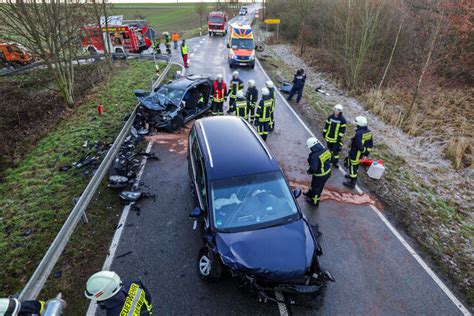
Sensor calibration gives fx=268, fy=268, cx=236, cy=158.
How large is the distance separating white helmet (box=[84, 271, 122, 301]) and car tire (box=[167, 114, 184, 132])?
23.2 feet

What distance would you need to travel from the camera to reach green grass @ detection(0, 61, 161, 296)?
493cm

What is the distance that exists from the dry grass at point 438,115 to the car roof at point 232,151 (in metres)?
7.25

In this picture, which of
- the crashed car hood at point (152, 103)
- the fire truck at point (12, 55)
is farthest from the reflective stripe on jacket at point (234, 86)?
the fire truck at point (12, 55)

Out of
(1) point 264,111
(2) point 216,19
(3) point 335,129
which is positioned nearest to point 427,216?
(3) point 335,129

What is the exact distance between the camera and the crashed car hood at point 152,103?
935 centimetres

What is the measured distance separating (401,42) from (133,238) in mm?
16304

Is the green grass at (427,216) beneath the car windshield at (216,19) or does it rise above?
beneath

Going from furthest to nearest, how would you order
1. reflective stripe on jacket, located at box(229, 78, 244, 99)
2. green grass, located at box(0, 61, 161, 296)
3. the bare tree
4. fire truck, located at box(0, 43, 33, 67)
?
fire truck, located at box(0, 43, 33, 67)
reflective stripe on jacket, located at box(229, 78, 244, 99)
the bare tree
green grass, located at box(0, 61, 161, 296)

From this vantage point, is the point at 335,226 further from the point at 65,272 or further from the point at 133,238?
the point at 65,272

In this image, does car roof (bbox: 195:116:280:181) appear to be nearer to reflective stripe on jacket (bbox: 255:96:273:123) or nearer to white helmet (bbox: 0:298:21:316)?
reflective stripe on jacket (bbox: 255:96:273:123)

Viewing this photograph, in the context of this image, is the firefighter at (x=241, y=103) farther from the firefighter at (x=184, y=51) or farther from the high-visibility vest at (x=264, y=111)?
the firefighter at (x=184, y=51)

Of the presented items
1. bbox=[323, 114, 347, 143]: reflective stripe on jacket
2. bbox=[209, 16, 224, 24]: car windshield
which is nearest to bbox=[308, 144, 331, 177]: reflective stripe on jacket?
bbox=[323, 114, 347, 143]: reflective stripe on jacket

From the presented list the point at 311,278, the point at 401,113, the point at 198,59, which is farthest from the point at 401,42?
the point at 311,278

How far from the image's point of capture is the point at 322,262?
507 cm
